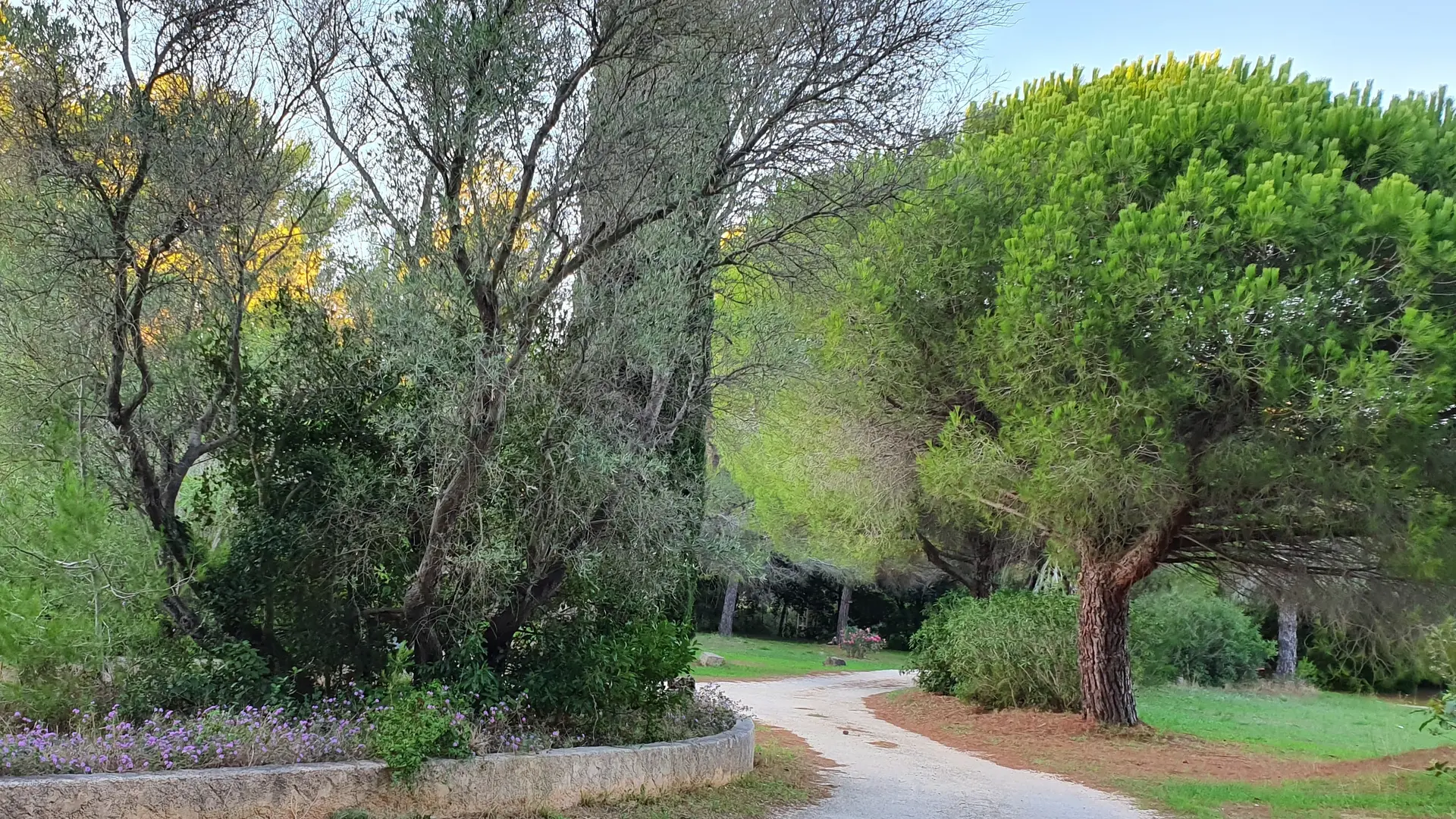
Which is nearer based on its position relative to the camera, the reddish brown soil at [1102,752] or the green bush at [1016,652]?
the reddish brown soil at [1102,752]

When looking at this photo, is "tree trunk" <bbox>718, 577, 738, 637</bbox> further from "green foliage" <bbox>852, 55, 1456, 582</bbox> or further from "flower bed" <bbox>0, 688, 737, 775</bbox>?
"flower bed" <bbox>0, 688, 737, 775</bbox>

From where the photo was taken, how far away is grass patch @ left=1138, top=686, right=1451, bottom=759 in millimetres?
14344

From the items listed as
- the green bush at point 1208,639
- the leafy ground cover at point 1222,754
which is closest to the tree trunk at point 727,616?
the green bush at point 1208,639

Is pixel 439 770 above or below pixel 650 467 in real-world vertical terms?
below

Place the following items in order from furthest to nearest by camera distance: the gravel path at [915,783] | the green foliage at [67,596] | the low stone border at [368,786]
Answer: the gravel path at [915,783] < the green foliage at [67,596] < the low stone border at [368,786]

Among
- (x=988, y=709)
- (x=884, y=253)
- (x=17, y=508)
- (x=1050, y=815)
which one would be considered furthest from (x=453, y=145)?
(x=988, y=709)

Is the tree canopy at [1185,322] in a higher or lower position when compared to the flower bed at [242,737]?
higher

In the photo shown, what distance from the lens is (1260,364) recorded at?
10.1m

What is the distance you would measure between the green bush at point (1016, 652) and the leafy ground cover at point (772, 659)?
5513mm

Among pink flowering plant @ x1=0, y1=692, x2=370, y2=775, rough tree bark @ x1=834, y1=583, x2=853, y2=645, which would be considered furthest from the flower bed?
rough tree bark @ x1=834, y1=583, x2=853, y2=645

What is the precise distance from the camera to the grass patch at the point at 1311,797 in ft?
27.8

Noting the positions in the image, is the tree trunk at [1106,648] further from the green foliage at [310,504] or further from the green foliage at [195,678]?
the green foliage at [195,678]

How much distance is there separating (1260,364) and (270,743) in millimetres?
9689

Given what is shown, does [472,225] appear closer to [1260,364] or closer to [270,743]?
[270,743]
